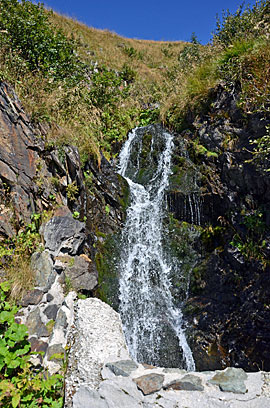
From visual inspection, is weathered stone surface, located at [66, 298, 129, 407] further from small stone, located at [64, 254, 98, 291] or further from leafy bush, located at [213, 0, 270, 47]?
leafy bush, located at [213, 0, 270, 47]

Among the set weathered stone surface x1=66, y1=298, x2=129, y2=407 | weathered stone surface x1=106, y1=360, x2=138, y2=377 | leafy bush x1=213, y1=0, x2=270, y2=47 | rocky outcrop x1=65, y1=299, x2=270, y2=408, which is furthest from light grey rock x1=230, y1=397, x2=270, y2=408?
leafy bush x1=213, y1=0, x2=270, y2=47

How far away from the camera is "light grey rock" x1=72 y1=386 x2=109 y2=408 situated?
2.32 m

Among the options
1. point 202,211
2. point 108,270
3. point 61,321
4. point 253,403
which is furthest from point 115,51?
point 253,403

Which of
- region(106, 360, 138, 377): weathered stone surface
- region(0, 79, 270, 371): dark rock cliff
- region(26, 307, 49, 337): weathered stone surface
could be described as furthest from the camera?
region(0, 79, 270, 371): dark rock cliff

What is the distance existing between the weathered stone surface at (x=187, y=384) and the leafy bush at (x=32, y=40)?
8.89m

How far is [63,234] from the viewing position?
441 cm

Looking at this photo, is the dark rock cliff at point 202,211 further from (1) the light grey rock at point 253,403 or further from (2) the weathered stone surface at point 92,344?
(1) the light grey rock at point 253,403

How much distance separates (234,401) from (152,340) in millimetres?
3090

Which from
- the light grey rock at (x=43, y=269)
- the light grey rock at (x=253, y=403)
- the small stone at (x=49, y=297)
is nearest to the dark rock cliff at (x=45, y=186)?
the light grey rock at (x=43, y=269)

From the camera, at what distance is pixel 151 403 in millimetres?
2289

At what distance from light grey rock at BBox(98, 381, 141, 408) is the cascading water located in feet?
9.11

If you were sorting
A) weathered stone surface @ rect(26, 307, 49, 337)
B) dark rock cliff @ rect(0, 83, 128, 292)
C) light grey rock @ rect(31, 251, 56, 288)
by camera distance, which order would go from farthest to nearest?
dark rock cliff @ rect(0, 83, 128, 292) < light grey rock @ rect(31, 251, 56, 288) < weathered stone surface @ rect(26, 307, 49, 337)

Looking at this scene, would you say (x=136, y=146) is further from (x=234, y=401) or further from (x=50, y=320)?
(x=234, y=401)

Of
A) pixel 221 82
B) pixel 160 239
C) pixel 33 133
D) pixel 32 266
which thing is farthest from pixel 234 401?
pixel 221 82
